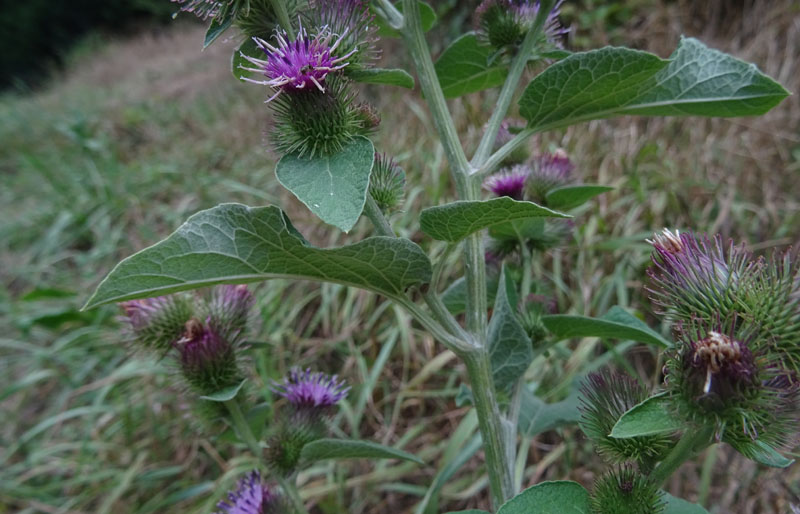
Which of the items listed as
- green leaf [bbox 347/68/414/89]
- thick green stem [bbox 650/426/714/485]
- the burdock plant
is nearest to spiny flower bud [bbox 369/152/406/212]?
the burdock plant

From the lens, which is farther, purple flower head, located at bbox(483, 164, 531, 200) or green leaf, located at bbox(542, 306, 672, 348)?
purple flower head, located at bbox(483, 164, 531, 200)

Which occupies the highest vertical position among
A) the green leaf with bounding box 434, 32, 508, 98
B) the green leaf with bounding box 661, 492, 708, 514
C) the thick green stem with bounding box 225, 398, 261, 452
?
the green leaf with bounding box 434, 32, 508, 98

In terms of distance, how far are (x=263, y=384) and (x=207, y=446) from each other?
1.09ft

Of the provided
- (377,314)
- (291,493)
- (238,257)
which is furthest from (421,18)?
(377,314)

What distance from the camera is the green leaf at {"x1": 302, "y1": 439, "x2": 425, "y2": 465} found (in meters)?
0.98

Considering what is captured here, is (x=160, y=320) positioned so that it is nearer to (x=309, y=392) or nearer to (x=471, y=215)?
(x=309, y=392)

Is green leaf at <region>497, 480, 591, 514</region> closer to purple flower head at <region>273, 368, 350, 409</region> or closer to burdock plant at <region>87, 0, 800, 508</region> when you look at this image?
burdock plant at <region>87, 0, 800, 508</region>

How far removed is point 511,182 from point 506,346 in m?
0.40

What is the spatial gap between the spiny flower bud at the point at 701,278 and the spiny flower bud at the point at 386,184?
0.42 meters

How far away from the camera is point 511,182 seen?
125 centimetres

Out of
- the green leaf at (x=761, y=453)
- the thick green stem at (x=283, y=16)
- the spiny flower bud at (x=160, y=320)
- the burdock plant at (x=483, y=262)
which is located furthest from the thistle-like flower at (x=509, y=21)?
the spiny flower bud at (x=160, y=320)

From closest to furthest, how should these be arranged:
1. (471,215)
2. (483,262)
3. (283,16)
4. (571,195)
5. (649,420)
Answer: (649,420) → (471,215) → (283,16) → (483,262) → (571,195)

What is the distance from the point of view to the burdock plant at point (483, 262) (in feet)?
2.17

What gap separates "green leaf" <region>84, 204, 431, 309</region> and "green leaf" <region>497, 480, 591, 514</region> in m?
0.33
